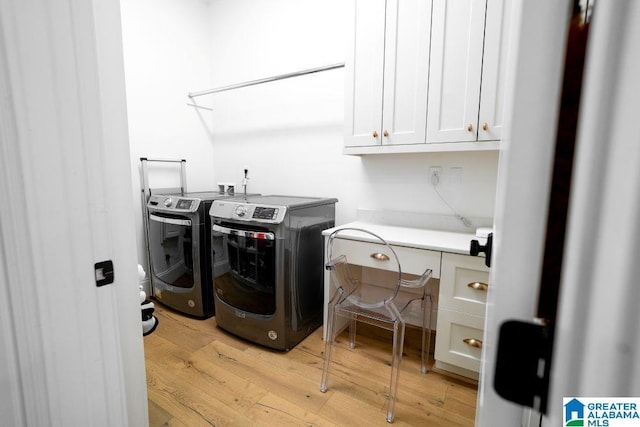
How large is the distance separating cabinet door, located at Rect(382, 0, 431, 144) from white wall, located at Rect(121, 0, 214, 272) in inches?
80.4

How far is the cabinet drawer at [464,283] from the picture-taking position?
152 cm

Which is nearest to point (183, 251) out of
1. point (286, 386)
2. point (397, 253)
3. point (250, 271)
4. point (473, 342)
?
point (250, 271)

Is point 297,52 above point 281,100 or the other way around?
above

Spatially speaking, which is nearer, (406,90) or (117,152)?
(117,152)

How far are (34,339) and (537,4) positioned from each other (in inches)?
37.4

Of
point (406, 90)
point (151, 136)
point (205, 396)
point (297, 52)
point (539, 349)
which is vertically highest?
point (297, 52)

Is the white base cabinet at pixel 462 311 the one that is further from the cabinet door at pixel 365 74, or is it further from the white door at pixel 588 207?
the white door at pixel 588 207

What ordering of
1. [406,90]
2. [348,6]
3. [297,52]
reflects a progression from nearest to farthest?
[406,90] < [348,6] < [297,52]

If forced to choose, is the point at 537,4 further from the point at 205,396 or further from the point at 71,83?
the point at 205,396

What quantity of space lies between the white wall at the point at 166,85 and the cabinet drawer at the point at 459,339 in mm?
2510

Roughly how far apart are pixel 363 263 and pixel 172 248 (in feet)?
5.06

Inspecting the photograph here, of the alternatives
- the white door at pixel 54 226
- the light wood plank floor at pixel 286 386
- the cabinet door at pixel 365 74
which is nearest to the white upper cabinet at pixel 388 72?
the cabinet door at pixel 365 74

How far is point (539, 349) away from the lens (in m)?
0.27

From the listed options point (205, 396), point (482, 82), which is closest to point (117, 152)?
point (205, 396)
